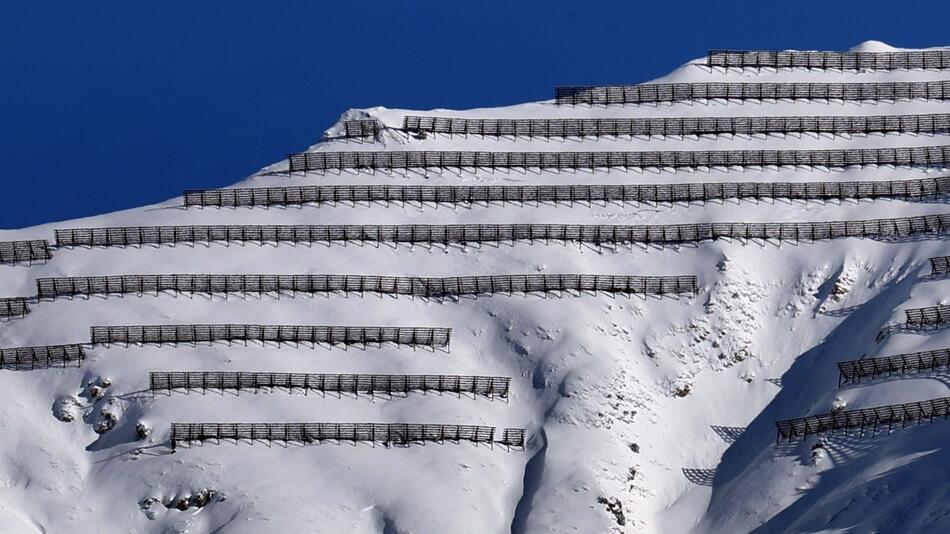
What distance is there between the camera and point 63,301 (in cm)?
15538

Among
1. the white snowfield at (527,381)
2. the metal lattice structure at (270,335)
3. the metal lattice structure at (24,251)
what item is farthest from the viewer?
the metal lattice structure at (24,251)

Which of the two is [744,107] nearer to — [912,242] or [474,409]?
[912,242]

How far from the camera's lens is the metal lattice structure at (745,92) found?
175 m

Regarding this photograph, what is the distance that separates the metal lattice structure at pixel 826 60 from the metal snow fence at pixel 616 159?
41.7 ft

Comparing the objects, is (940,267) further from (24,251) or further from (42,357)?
(24,251)

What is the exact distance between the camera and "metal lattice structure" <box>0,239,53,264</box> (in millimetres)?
159875

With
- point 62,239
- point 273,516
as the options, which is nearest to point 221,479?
point 273,516

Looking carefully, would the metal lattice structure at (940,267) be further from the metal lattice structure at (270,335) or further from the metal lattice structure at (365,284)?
the metal lattice structure at (270,335)

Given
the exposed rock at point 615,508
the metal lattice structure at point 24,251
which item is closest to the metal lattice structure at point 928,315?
the exposed rock at point 615,508

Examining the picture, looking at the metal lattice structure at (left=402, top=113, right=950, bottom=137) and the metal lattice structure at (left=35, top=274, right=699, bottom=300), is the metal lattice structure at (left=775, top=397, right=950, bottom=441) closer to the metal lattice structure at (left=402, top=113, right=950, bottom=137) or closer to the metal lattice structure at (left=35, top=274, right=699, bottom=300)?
the metal lattice structure at (left=35, top=274, right=699, bottom=300)

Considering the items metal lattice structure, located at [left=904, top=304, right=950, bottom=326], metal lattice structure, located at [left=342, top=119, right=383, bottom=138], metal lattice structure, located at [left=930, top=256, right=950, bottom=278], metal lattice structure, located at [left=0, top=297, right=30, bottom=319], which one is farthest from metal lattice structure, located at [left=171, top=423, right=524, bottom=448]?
metal lattice structure, located at [left=342, top=119, right=383, bottom=138]

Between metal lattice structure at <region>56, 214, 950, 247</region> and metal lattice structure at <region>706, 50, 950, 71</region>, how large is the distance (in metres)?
22.3

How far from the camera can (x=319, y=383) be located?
14750cm

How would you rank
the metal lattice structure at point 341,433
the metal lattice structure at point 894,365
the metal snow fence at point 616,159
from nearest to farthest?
the metal lattice structure at point 894,365, the metal lattice structure at point 341,433, the metal snow fence at point 616,159
